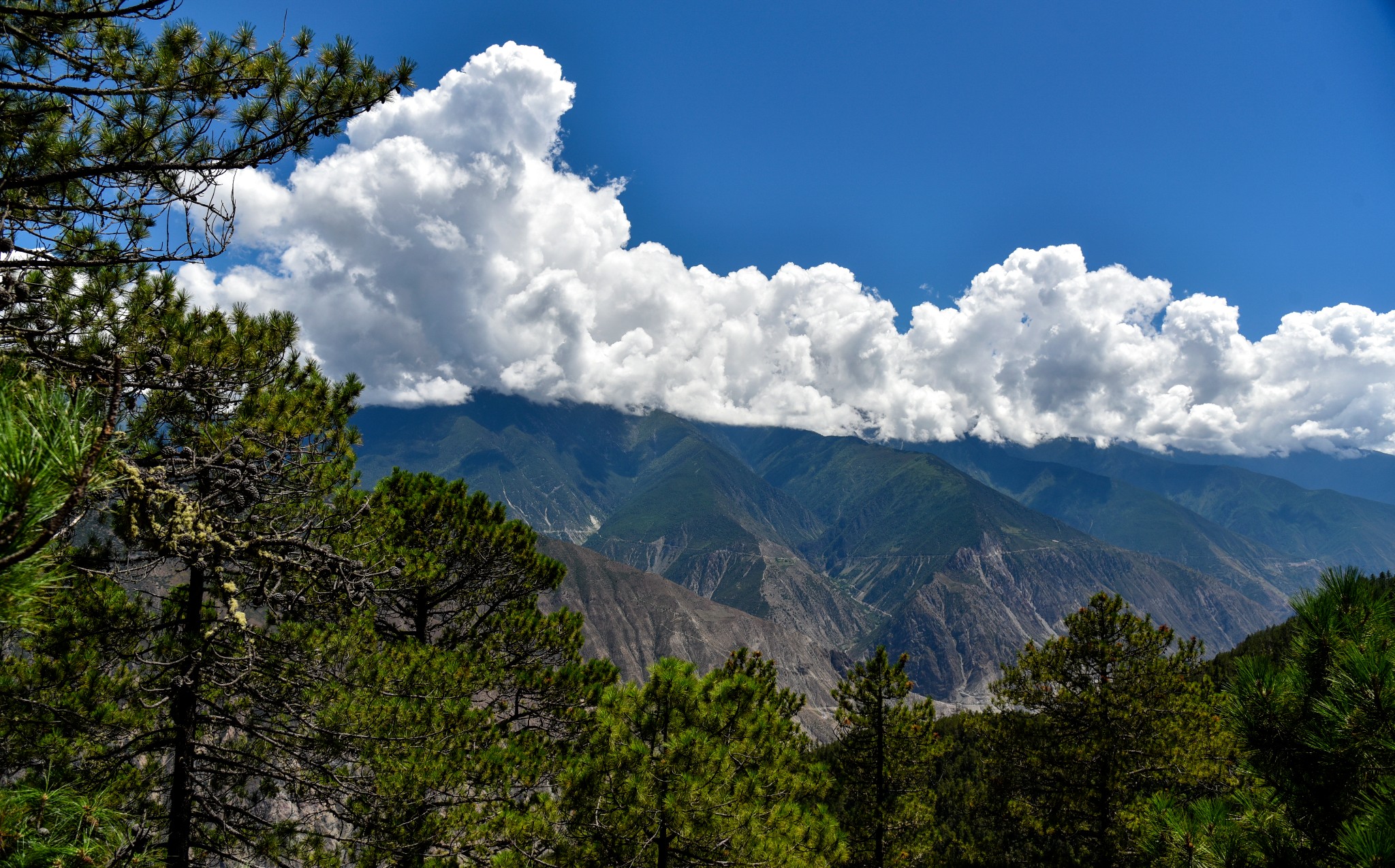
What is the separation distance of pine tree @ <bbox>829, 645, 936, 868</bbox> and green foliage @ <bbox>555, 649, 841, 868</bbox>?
360 inches

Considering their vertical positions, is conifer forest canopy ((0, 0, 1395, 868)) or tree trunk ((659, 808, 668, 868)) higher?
conifer forest canopy ((0, 0, 1395, 868))

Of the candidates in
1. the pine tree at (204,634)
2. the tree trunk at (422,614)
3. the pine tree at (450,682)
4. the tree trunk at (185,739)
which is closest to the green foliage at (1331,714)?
the pine tree at (204,634)

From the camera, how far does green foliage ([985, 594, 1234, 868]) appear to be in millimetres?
14875

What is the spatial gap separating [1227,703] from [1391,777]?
1.32m

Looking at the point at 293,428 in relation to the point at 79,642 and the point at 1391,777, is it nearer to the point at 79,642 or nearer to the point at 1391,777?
the point at 79,642

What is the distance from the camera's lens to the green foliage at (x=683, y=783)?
358 inches

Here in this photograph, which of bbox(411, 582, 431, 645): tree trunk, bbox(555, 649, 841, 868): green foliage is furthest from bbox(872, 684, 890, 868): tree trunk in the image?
bbox(411, 582, 431, 645): tree trunk

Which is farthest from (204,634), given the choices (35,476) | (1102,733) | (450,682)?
(1102,733)

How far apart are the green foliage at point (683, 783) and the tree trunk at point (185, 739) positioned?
16.7 ft

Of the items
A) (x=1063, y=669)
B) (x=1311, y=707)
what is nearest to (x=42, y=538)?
(x=1311, y=707)

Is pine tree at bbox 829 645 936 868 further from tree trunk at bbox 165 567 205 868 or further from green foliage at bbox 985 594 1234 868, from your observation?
tree trunk at bbox 165 567 205 868

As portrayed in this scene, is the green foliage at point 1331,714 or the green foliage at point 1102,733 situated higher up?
the green foliage at point 1331,714

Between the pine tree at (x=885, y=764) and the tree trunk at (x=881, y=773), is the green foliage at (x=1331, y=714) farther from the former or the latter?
the tree trunk at (x=881, y=773)

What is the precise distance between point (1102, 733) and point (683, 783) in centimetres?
1301
